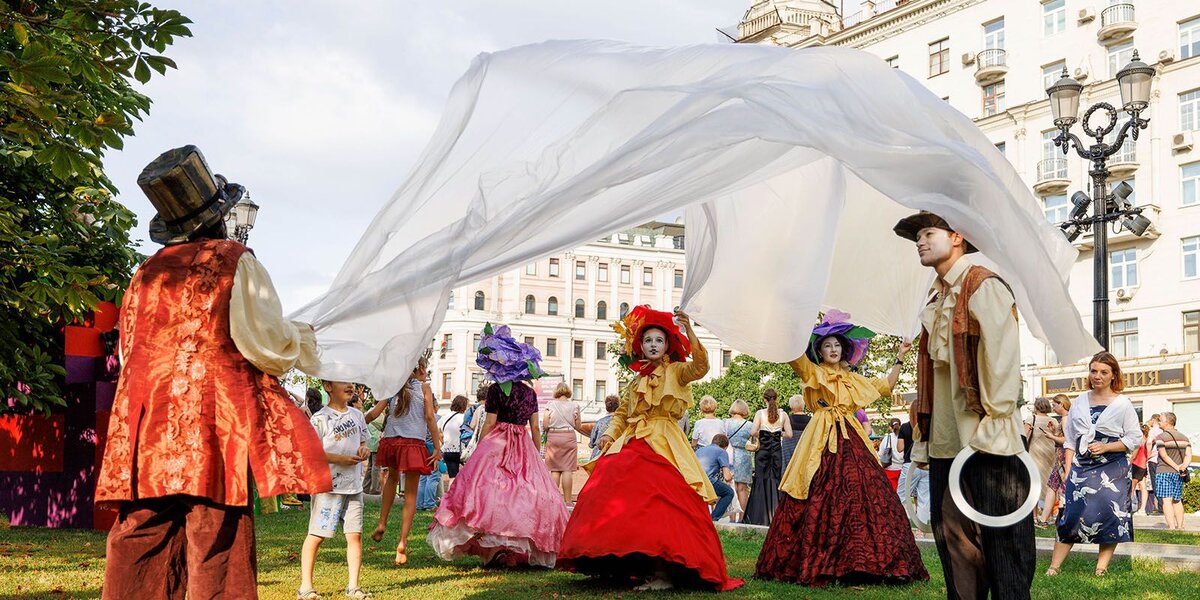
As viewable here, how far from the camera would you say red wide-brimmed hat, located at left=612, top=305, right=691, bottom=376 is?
847 centimetres

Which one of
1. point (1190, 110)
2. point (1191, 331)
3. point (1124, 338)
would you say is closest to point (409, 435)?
point (1191, 331)

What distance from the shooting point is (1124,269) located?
4322cm

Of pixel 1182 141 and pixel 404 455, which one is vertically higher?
pixel 1182 141

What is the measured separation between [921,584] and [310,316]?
5.48 metres

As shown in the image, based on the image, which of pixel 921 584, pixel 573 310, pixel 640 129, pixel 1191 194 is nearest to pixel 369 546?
pixel 921 584

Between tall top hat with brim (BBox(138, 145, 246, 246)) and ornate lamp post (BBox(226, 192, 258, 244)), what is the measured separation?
12.2 m

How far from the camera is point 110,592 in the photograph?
4.40 meters

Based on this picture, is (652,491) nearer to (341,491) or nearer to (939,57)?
(341,491)

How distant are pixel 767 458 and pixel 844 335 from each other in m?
5.93

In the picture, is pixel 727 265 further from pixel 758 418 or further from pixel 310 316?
pixel 758 418

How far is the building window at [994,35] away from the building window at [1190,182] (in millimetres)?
10482

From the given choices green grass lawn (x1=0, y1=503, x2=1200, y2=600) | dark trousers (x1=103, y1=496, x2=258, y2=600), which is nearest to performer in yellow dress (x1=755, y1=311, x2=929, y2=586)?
green grass lawn (x1=0, y1=503, x2=1200, y2=600)

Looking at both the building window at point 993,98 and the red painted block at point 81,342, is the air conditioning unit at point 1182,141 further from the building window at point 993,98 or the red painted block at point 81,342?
the red painted block at point 81,342

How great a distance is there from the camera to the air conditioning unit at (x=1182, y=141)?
134 feet
